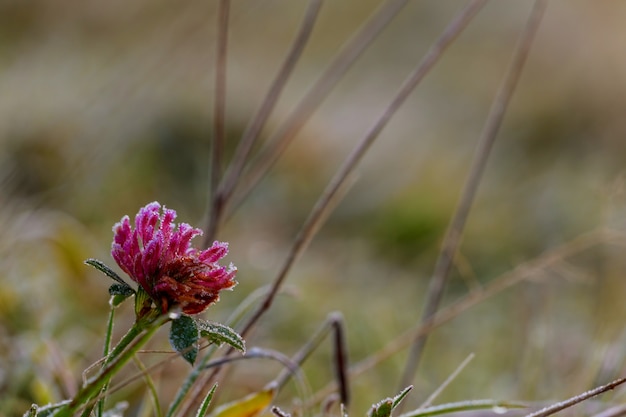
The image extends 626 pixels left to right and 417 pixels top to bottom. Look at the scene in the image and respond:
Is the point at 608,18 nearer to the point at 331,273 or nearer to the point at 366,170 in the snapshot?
the point at 366,170

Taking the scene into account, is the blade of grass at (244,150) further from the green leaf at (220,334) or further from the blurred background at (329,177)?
the green leaf at (220,334)

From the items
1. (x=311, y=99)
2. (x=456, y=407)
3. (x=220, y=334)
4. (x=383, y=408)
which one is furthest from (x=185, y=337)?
(x=311, y=99)

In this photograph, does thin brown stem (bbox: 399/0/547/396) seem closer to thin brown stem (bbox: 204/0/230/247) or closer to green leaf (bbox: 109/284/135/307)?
thin brown stem (bbox: 204/0/230/247)

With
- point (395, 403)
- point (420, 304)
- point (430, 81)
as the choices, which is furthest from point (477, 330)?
point (430, 81)

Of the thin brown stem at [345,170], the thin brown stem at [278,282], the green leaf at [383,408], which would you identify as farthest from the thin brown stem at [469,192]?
the green leaf at [383,408]

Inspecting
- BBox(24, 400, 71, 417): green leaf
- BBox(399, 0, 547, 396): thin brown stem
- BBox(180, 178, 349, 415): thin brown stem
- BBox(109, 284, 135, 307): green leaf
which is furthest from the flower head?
BBox(399, 0, 547, 396): thin brown stem

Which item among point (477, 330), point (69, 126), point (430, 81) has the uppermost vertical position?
point (430, 81)
